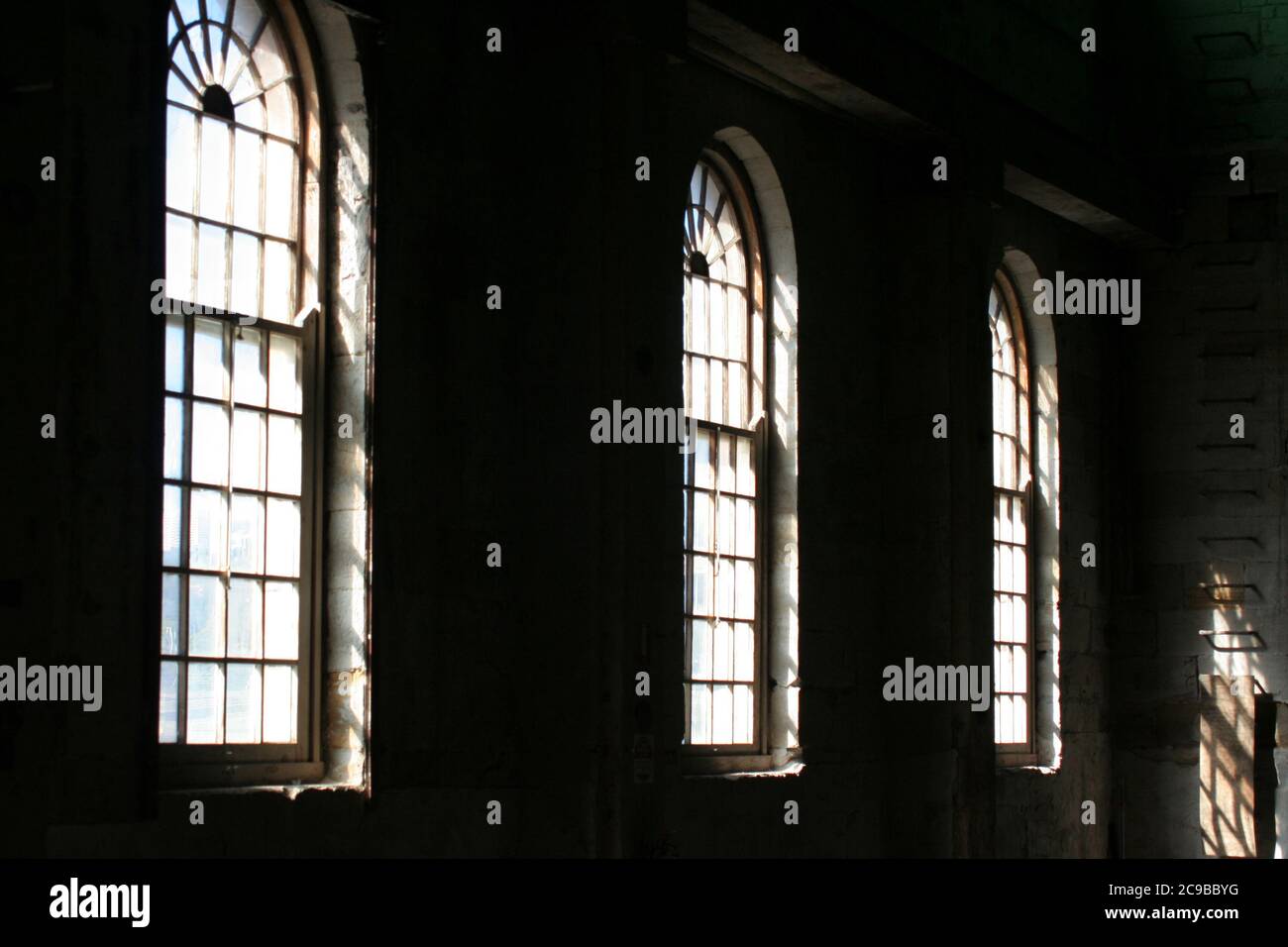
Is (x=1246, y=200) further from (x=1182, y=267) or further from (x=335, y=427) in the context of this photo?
(x=335, y=427)

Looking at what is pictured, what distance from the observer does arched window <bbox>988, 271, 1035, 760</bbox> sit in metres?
18.3

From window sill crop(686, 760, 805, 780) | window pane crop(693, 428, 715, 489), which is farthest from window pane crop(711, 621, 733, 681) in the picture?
window pane crop(693, 428, 715, 489)

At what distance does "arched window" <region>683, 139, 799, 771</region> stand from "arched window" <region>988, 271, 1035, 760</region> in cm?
399

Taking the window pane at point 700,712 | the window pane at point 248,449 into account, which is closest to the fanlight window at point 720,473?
the window pane at point 700,712

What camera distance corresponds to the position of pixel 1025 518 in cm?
1881

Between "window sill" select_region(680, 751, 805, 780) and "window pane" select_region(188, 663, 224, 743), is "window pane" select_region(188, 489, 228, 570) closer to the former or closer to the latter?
"window pane" select_region(188, 663, 224, 743)

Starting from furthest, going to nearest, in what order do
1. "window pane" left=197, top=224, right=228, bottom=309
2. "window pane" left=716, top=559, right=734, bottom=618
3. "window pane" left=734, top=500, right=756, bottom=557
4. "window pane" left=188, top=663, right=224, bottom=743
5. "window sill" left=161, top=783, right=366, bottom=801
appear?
"window pane" left=734, top=500, right=756, bottom=557
"window pane" left=716, top=559, right=734, bottom=618
"window pane" left=197, top=224, right=228, bottom=309
"window pane" left=188, top=663, right=224, bottom=743
"window sill" left=161, top=783, right=366, bottom=801

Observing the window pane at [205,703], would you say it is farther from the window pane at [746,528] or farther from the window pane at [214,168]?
the window pane at [746,528]

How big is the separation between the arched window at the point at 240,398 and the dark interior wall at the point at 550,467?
1.26ft

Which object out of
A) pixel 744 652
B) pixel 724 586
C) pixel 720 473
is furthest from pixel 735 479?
pixel 744 652

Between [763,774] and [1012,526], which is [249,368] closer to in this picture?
[763,774]

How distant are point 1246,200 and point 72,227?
14087 millimetres

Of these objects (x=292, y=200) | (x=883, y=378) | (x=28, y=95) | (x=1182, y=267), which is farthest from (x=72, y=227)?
(x=1182, y=267)

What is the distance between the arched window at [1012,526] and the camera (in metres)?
18.3
